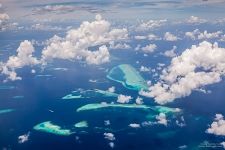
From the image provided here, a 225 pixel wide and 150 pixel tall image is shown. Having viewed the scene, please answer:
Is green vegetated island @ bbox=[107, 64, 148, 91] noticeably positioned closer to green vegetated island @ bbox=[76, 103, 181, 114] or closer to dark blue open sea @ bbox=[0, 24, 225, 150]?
dark blue open sea @ bbox=[0, 24, 225, 150]

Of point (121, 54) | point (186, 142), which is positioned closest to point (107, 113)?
point (186, 142)

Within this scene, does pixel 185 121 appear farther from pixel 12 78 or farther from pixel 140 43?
pixel 140 43

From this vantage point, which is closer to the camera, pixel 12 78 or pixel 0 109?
pixel 0 109

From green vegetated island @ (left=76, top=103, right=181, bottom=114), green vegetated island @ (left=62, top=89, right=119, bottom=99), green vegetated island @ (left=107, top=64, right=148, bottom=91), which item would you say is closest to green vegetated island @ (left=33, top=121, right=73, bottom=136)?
green vegetated island @ (left=76, top=103, right=181, bottom=114)

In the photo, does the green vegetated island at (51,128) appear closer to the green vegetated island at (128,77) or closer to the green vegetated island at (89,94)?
the green vegetated island at (89,94)

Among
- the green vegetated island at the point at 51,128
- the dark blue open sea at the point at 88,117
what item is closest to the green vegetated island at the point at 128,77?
the dark blue open sea at the point at 88,117
